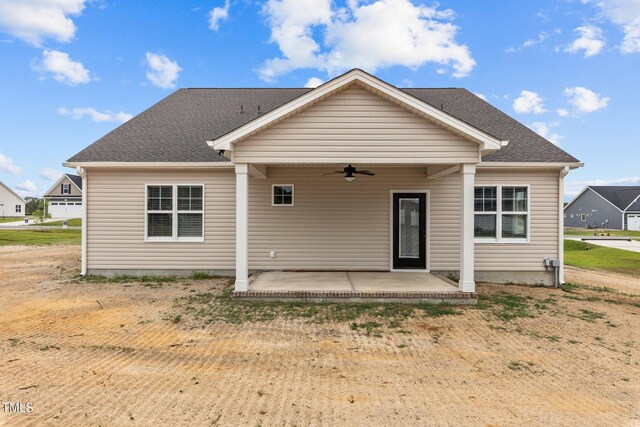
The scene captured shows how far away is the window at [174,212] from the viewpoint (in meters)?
9.49

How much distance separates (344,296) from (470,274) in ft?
9.16

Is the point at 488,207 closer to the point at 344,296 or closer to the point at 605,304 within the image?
the point at 605,304

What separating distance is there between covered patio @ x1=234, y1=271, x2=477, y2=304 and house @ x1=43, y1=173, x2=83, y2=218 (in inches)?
2149

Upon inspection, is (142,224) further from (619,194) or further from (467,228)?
(619,194)

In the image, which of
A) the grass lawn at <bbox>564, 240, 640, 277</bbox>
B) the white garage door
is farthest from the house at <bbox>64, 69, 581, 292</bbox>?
the white garage door

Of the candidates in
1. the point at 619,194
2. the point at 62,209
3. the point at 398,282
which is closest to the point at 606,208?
the point at 619,194

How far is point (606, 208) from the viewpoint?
45281 mm

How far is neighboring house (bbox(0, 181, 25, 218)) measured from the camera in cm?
5675

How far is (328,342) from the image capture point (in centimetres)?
503

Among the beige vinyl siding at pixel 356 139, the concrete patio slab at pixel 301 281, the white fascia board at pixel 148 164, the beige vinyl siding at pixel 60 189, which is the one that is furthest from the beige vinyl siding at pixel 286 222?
the beige vinyl siding at pixel 60 189

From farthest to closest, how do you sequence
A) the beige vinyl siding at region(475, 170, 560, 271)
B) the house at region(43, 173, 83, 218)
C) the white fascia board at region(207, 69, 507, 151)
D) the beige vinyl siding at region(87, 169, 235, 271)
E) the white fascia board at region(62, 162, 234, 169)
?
the house at region(43, 173, 83, 218) → the beige vinyl siding at region(87, 169, 235, 271) → the beige vinyl siding at region(475, 170, 560, 271) → the white fascia board at region(62, 162, 234, 169) → the white fascia board at region(207, 69, 507, 151)

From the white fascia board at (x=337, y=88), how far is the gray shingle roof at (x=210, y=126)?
252cm

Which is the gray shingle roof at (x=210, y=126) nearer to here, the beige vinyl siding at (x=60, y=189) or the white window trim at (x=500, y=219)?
the white window trim at (x=500, y=219)

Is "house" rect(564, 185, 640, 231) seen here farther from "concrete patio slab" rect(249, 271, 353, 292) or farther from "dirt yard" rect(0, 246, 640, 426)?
"concrete patio slab" rect(249, 271, 353, 292)
